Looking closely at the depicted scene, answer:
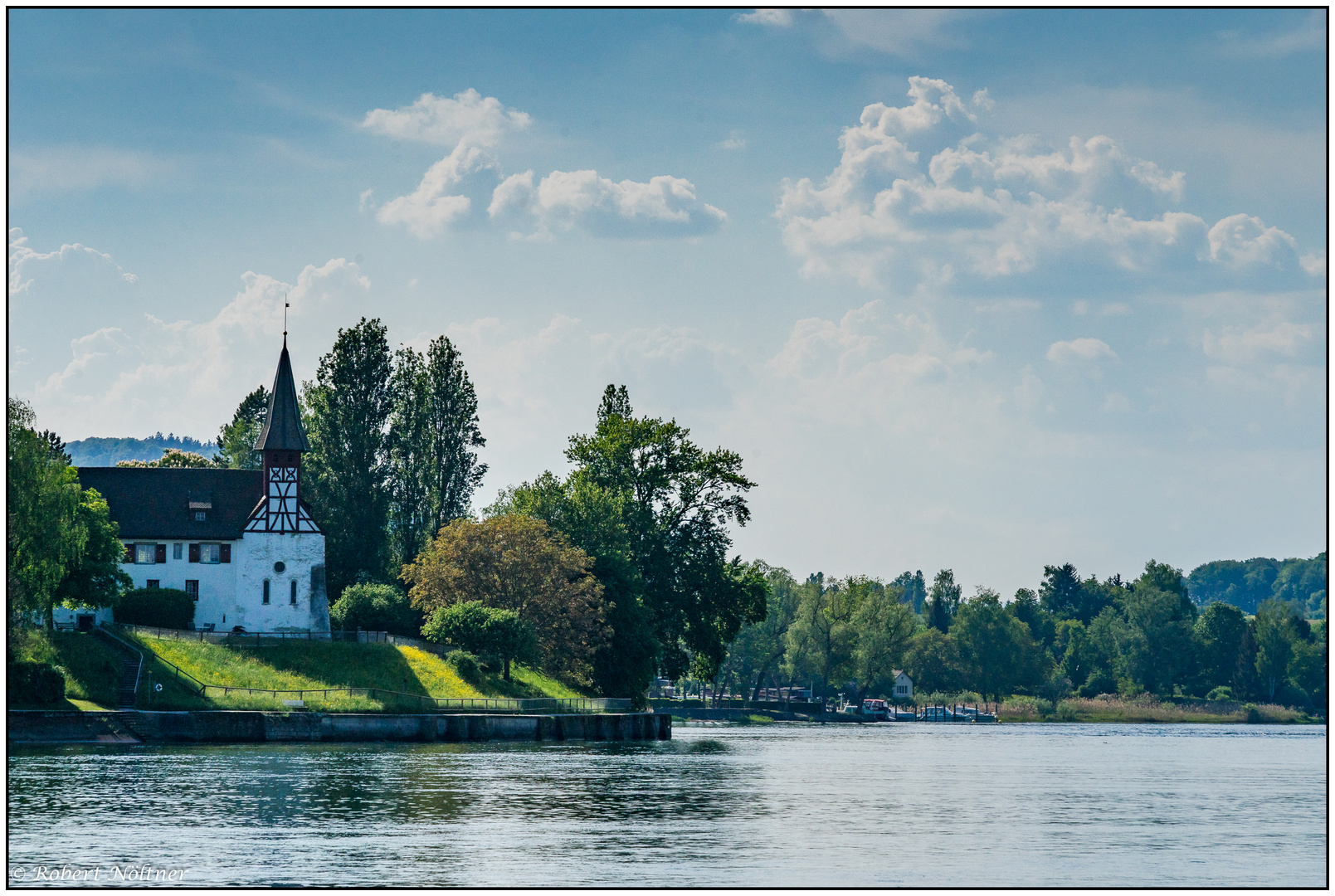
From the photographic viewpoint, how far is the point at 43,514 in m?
67.9

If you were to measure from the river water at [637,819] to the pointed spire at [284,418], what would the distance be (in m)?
29.3

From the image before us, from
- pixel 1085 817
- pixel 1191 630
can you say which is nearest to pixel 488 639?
pixel 1085 817

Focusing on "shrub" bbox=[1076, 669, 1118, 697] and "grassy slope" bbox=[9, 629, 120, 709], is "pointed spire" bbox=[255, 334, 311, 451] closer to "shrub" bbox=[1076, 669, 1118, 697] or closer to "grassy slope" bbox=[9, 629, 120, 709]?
"grassy slope" bbox=[9, 629, 120, 709]

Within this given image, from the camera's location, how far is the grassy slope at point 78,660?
227 ft

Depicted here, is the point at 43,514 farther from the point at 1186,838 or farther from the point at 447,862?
the point at 1186,838

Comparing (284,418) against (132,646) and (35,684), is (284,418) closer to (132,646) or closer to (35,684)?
(132,646)

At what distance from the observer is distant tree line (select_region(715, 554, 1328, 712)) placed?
6663 inches

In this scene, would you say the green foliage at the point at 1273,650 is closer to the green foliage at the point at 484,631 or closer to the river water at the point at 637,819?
the river water at the point at 637,819

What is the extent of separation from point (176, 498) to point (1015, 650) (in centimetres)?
12043

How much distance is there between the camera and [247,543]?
92.1 m

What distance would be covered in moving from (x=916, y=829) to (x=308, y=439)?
69862 mm

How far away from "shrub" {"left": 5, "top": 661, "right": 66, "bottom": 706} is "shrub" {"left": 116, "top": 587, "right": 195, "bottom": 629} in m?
18.9

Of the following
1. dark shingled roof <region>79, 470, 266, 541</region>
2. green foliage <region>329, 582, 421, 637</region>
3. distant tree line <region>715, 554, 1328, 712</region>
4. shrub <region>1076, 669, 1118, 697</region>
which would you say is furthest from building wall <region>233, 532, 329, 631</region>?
shrub <region>1076, 669, 1118, 697</region>

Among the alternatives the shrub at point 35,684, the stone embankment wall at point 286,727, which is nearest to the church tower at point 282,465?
the stone embankment wall at point 286,727
